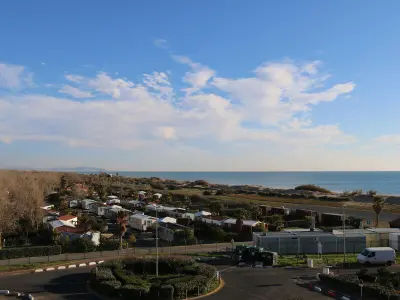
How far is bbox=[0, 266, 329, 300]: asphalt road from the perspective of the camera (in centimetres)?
2695

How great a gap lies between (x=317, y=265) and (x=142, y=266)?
51.6 ft

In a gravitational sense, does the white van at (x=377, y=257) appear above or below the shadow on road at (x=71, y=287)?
above

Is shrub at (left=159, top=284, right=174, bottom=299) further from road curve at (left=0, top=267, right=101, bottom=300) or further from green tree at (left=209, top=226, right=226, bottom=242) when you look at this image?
green tree at (left=209, top=226, right=226, bottom=242)

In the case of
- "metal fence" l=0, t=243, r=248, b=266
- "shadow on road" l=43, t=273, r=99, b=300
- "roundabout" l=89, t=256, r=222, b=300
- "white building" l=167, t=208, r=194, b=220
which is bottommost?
"metal fence" l=0, t=243, r=248, b=266

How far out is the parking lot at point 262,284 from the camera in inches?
1053

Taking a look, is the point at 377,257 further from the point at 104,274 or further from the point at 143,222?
the point at 143,222

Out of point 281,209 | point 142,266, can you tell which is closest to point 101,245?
point 142,266

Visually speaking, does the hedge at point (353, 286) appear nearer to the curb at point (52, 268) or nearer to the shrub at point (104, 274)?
the shrub at point (104, 274)

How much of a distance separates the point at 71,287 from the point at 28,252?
1427 centimetres

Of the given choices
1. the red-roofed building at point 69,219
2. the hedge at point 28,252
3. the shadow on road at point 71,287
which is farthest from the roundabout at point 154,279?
the red-roofed building at point 69,219

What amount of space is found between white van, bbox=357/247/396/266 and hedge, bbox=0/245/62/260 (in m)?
30.3

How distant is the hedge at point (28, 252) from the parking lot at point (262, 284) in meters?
18.6

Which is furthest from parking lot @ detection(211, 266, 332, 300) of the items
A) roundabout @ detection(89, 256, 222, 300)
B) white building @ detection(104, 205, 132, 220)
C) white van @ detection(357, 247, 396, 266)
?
white building @ detection(104, 205, 132, 220)

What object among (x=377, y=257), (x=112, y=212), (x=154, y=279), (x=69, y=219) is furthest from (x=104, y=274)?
(x=112, y=212)
